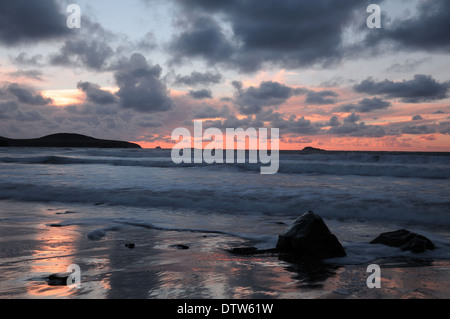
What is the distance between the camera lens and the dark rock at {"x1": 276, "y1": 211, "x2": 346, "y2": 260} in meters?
3.45

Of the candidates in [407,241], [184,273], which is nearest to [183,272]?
[184,273]

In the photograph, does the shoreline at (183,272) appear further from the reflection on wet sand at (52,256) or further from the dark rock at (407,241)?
the dark rock at (407,241)

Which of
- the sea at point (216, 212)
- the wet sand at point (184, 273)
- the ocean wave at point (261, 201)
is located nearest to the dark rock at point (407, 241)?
the sea at point (216, 212)

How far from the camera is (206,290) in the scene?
8.04 ft

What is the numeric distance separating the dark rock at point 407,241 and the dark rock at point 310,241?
672mm

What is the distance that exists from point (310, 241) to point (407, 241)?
3.78ft

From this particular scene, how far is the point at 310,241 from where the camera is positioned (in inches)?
138

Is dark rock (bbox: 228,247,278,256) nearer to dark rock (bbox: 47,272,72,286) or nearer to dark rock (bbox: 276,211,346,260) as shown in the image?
dark rock (bbox: 276,211,346,260)

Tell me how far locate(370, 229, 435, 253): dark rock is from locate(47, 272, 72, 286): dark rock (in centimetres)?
323

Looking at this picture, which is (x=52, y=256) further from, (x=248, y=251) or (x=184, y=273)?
(x=248, y=251)

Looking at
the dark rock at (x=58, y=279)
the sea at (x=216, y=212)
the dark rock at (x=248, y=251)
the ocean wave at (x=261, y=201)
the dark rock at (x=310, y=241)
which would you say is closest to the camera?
the dark rock at (x=58, y=279)

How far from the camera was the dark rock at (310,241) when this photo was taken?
345cm
